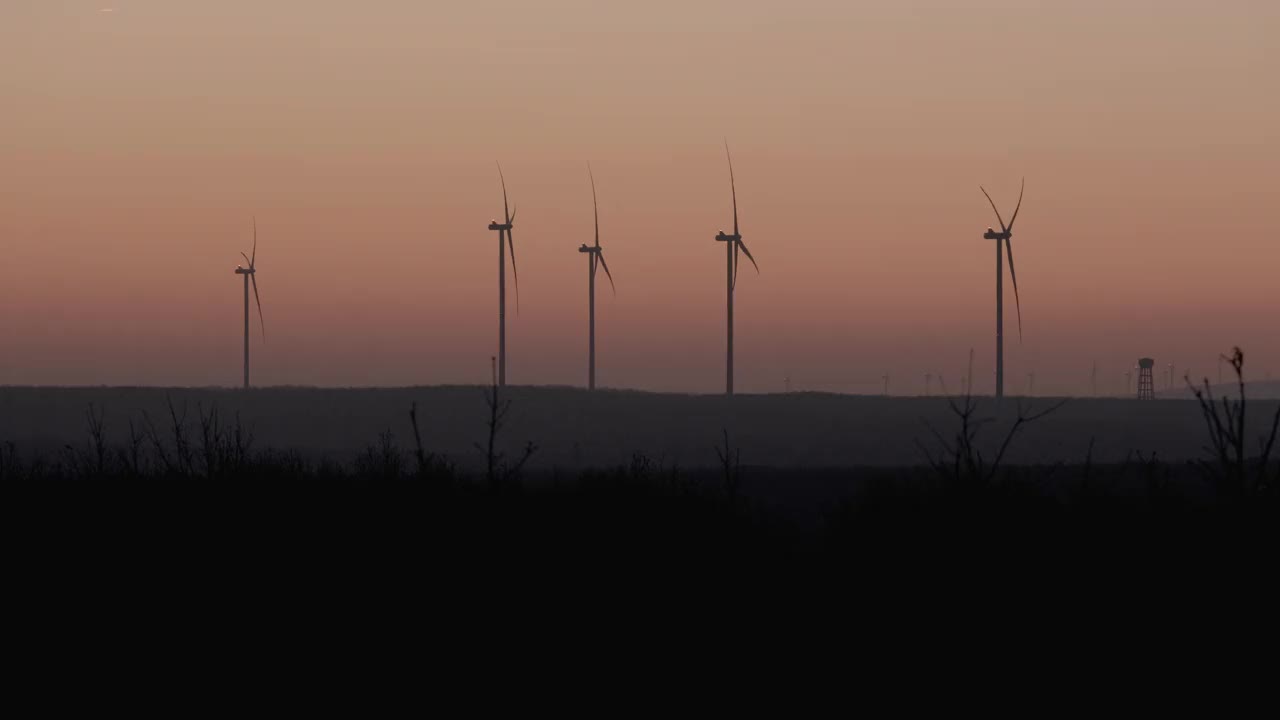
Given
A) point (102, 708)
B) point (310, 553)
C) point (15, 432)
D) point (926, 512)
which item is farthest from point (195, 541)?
point (15, 432)

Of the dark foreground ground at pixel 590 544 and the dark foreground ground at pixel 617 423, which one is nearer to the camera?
the dark foreground ground at pixel 590 544

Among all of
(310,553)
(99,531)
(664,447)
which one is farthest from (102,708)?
(664,447)

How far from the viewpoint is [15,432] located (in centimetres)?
11612

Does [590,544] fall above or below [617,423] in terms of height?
below

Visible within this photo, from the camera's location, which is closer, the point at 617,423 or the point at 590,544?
the point at 590,544

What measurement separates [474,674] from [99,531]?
27.8 ft

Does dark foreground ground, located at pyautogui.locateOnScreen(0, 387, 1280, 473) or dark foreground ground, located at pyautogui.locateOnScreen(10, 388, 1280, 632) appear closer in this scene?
dark foreground ground, located at pyautogui.locateOnScreen(10, 388, 1280, 632)

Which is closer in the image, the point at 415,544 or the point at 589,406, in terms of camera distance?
the point at 415,544

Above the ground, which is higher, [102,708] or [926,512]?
[926,512]

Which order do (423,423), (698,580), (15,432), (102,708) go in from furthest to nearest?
(423,423) < (15,432) < (698,580) < (102,708)

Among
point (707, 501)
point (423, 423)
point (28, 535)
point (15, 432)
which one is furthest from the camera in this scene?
point (423, 423)

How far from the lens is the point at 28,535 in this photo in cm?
2544

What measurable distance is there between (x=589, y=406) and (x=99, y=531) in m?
101

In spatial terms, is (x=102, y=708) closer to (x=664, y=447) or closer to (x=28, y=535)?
(x=28, y=535)
